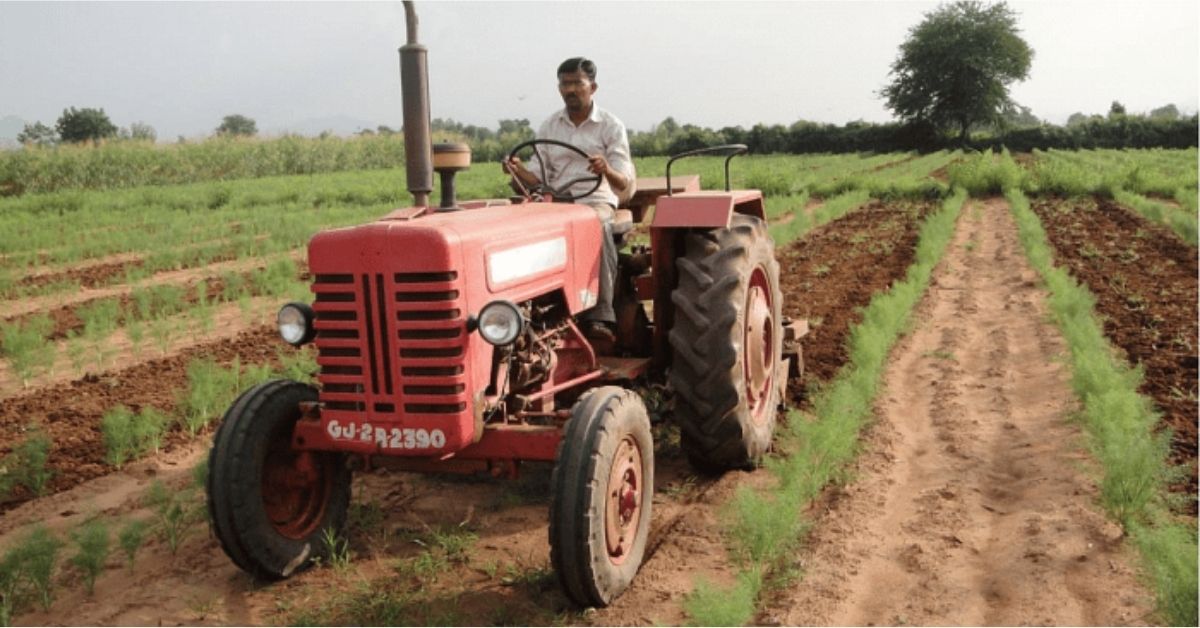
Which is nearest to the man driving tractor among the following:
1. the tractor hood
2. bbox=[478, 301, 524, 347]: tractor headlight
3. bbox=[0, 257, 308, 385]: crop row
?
the tractor hood

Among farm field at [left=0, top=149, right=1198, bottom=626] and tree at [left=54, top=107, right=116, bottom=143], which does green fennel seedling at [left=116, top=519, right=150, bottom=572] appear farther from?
tree at [left=54, top=107, right=116, bottom=143]

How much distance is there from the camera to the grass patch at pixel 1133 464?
2.88 m

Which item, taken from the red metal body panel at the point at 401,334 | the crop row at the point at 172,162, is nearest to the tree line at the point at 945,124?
the crop row at the point at 172,162

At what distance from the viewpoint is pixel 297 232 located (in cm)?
1341

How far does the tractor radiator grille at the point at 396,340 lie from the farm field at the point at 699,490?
68cm

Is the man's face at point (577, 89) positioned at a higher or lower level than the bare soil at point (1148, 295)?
higher

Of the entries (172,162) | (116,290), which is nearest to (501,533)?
(116,290)

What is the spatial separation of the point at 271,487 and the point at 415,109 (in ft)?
4.68

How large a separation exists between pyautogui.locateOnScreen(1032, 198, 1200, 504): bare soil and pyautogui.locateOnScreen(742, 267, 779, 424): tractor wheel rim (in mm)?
1754

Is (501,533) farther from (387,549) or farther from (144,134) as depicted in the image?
(144,134)

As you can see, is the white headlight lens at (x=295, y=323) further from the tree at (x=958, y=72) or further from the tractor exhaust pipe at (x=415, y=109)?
the tree at (x=958, y=72)

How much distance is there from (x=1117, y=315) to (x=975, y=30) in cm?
5326

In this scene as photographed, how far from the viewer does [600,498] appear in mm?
3025

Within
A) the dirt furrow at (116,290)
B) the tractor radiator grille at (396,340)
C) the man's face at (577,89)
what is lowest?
the dirt furrow at (116,290)
